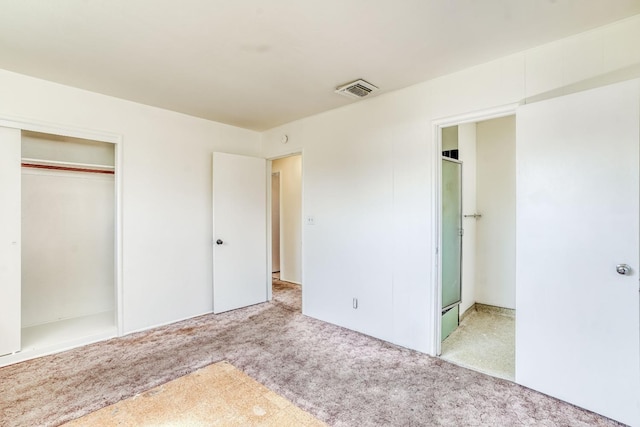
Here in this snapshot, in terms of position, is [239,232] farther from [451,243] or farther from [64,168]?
[451,243]

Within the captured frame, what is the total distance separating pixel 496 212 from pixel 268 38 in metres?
3.36

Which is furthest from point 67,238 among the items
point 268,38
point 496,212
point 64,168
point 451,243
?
point 496,212

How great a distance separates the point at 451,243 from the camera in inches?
127

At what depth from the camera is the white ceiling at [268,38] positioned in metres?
1.76

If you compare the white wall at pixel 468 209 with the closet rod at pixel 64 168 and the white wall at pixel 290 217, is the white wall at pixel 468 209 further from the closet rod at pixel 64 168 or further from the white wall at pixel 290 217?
the closet rod at pixel 64 168

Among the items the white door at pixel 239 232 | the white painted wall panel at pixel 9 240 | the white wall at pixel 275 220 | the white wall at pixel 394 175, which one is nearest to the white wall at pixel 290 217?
the white wall at pixel 275 220

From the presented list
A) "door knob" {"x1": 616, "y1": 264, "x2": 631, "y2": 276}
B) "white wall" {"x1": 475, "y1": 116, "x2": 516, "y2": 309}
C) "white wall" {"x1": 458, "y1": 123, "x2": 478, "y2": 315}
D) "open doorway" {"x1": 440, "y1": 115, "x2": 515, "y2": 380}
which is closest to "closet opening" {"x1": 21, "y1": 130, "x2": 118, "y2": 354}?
"open doorway" {"x1": 440, "y1": 115, "x2": 515, "y2": 380}

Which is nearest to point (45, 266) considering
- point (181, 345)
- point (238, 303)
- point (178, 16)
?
point (181, 345)

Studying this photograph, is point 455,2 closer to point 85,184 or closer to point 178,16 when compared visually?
point 178,16

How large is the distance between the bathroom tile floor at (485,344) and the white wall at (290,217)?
2.96m

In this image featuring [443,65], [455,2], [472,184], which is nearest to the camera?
[455,2]

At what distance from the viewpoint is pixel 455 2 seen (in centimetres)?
172

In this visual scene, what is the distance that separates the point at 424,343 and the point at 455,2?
2611 millimetres

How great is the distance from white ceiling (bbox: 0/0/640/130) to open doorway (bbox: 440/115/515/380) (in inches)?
45.6
